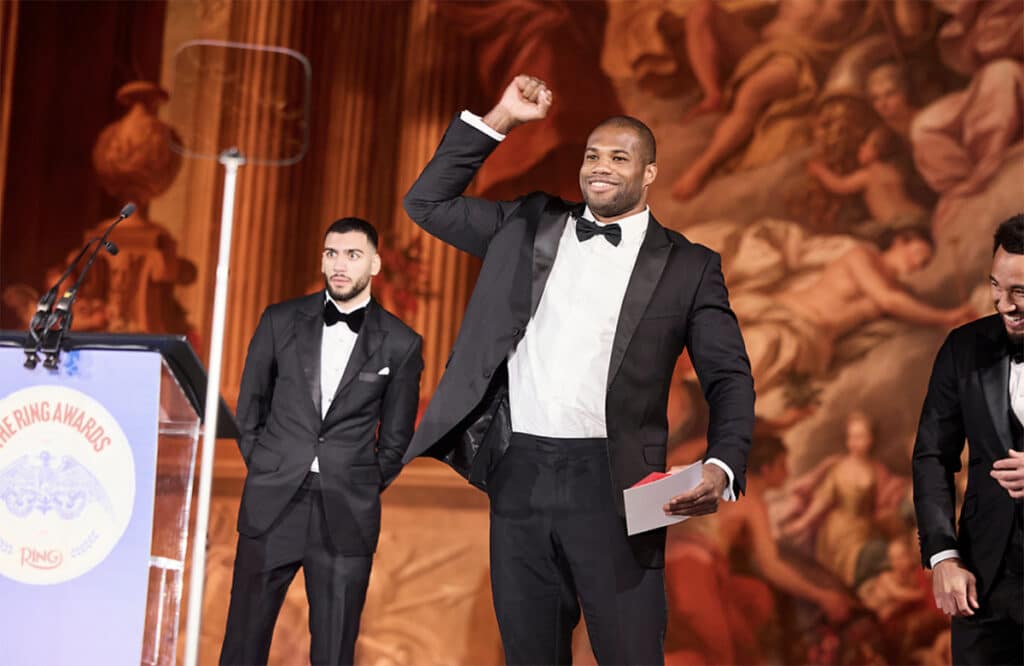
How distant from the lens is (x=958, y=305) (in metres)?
5.70

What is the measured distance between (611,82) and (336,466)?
3.29 meters

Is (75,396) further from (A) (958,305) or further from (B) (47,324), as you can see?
(A) (958,305)

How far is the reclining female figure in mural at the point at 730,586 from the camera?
5.52m

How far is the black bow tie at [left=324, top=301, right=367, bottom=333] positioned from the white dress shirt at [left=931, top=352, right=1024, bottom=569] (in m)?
1.94

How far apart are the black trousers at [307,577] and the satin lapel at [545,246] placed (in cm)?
129

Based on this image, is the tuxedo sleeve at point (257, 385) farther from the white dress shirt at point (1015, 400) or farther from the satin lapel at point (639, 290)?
the white dress shirt at point (1015, 400)

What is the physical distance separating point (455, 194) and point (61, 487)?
1082mm

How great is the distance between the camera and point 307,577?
3477mm

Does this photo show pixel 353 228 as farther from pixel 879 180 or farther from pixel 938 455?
pixel 879 180

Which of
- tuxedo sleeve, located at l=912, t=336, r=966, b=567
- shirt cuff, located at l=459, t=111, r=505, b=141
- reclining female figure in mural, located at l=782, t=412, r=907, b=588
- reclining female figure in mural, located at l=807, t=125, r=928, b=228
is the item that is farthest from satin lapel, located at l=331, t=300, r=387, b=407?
reclining female figure in mural, located at l=807, t=125, r=928, b=228

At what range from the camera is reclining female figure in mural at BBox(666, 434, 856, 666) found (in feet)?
18.1

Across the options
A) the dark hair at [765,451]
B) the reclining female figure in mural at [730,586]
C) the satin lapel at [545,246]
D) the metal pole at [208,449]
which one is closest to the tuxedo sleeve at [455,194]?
the satin lapel at [545,246]

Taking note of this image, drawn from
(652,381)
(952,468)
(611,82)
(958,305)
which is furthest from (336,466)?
(958,305)

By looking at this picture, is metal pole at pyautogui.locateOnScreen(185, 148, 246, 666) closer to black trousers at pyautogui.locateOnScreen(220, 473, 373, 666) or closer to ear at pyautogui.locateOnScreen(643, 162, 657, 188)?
ear at pyautogui.locateOnScreen(643, 162, 657, 188)
